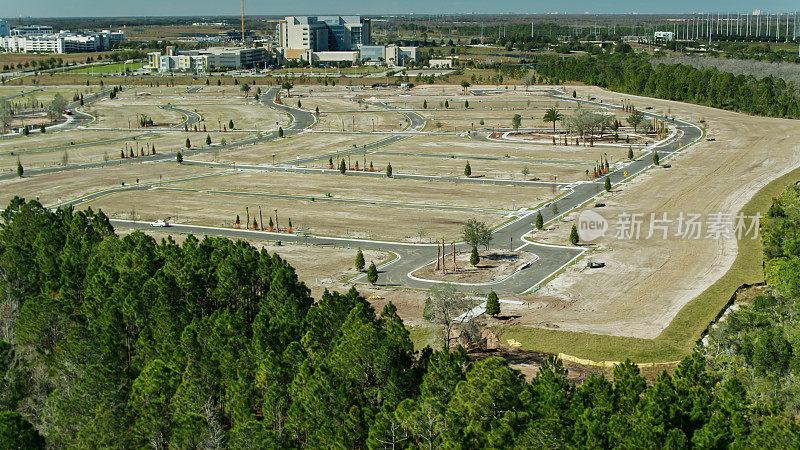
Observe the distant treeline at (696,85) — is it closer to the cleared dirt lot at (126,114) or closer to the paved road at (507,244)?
the paved road at (507,244)

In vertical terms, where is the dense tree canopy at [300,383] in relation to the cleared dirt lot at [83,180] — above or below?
below

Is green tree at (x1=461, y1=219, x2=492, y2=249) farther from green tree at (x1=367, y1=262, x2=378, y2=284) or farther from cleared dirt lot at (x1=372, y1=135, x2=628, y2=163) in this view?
cleared dirt lot at (x1=372, y1=135, x2=628, y2=163)

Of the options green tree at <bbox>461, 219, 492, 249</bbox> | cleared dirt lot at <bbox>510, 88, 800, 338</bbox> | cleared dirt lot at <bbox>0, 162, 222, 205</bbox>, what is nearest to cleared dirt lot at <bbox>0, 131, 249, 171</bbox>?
cleared dirt lot at <bbox>0, 162, 222, 205</bbox>

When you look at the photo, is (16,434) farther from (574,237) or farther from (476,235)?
(574,237)

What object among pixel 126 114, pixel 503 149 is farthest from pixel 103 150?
pixel 503 149

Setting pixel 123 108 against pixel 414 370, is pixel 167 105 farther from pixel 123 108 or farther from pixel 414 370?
pixel 414 370

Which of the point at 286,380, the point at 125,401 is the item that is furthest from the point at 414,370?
the point at 125,401

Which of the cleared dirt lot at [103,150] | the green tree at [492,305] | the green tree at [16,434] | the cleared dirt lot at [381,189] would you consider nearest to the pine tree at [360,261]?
the green tree at [492,305]
